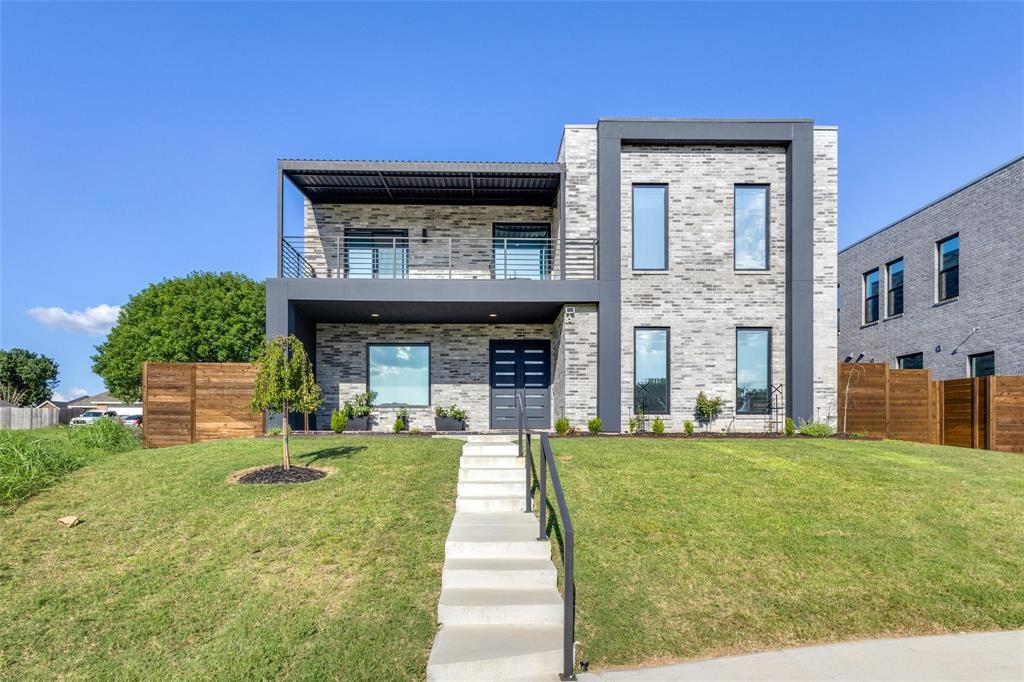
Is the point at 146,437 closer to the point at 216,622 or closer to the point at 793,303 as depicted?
the point at 216,622

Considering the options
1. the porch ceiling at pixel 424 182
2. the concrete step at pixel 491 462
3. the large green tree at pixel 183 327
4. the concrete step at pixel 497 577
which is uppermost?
the porch ceiling at pixel 424 182

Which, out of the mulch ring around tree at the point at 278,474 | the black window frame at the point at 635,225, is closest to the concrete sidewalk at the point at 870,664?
the mulch ring around tree at the point at 278,474

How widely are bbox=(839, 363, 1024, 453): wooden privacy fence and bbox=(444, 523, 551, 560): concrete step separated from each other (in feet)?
34.4

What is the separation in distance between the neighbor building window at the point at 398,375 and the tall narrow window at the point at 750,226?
825 cm

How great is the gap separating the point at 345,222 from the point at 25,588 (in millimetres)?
11781

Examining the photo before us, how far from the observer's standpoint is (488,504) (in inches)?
284

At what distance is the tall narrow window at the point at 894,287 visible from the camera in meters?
19.4

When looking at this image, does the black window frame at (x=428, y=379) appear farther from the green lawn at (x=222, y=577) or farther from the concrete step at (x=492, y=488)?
the concrete step at (x=492, y=488)

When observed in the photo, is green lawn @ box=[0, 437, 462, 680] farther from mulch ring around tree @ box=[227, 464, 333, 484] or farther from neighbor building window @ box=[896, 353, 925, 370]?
neighbor building window @ box=[896, 353, 925, 370]

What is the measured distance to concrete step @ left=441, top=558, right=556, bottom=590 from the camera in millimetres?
5441

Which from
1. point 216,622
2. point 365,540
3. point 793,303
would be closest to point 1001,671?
point 365,540

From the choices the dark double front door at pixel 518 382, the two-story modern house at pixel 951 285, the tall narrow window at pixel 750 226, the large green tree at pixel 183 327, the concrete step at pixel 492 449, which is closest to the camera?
the concrete step at pixel 492 449

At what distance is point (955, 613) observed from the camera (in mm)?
5309

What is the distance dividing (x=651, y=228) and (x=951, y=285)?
33.5 feet
